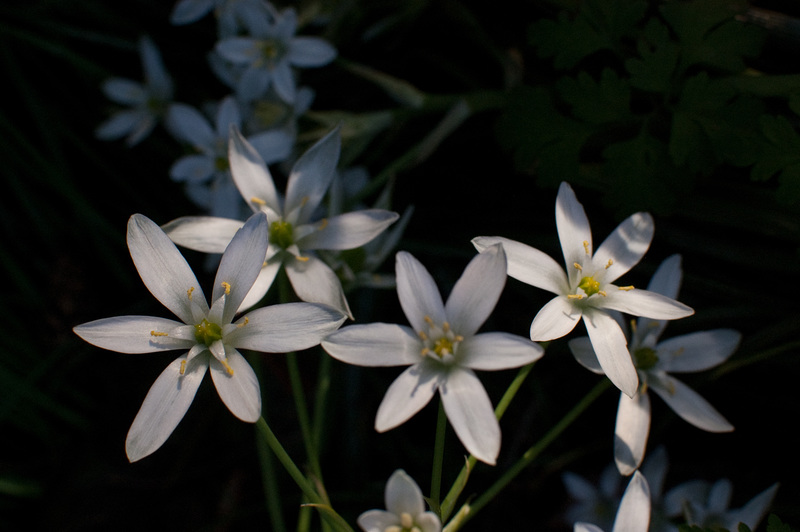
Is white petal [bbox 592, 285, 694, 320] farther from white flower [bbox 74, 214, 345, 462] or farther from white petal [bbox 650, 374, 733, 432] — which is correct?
white flower [bbox 74, 214, 345, 462]

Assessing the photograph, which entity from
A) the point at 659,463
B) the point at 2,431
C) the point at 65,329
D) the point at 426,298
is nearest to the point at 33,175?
the point at 65,329

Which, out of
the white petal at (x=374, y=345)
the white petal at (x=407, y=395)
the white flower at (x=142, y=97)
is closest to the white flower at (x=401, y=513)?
the white petal at (x=407, y=395)

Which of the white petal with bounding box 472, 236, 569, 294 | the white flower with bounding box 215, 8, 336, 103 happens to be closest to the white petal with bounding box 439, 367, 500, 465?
the white petal with bounding box 472, 236, 569, 294

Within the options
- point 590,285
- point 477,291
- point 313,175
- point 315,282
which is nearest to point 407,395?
point 477,291

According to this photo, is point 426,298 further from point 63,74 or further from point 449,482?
point 63,74

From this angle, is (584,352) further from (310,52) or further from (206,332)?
(310,52)

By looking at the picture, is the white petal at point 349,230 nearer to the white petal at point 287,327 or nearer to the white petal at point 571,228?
the white petal at point 287,327
